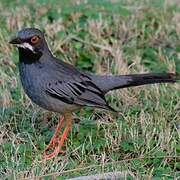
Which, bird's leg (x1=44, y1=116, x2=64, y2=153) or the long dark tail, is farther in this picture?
the long dark tail

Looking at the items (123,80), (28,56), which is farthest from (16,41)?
(123,80)

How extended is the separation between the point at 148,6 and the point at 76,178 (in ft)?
16.7

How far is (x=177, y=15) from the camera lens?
10297mm

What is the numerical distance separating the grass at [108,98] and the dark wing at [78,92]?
33 cm

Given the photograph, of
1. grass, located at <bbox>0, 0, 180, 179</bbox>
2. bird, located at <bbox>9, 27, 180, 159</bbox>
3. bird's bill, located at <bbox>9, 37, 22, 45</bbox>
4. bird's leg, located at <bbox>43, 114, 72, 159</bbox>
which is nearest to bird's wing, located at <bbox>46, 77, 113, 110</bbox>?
bird, located at <bbox>9, 27, 180, 159</bbox>

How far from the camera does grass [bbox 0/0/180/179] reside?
650 centimetres

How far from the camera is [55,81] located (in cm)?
707

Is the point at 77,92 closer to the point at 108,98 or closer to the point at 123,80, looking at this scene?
the point at 123,80

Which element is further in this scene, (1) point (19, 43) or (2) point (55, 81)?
(2) point (55, 81)

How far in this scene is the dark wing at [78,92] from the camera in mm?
7008

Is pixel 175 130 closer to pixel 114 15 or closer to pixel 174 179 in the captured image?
pixel 174 179

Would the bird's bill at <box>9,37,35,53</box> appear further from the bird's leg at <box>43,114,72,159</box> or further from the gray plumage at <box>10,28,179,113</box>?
the bird's leg at <box>43,114,72,159</box>

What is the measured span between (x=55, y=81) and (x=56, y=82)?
0.05ft

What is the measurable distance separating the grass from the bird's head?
2.81ft
